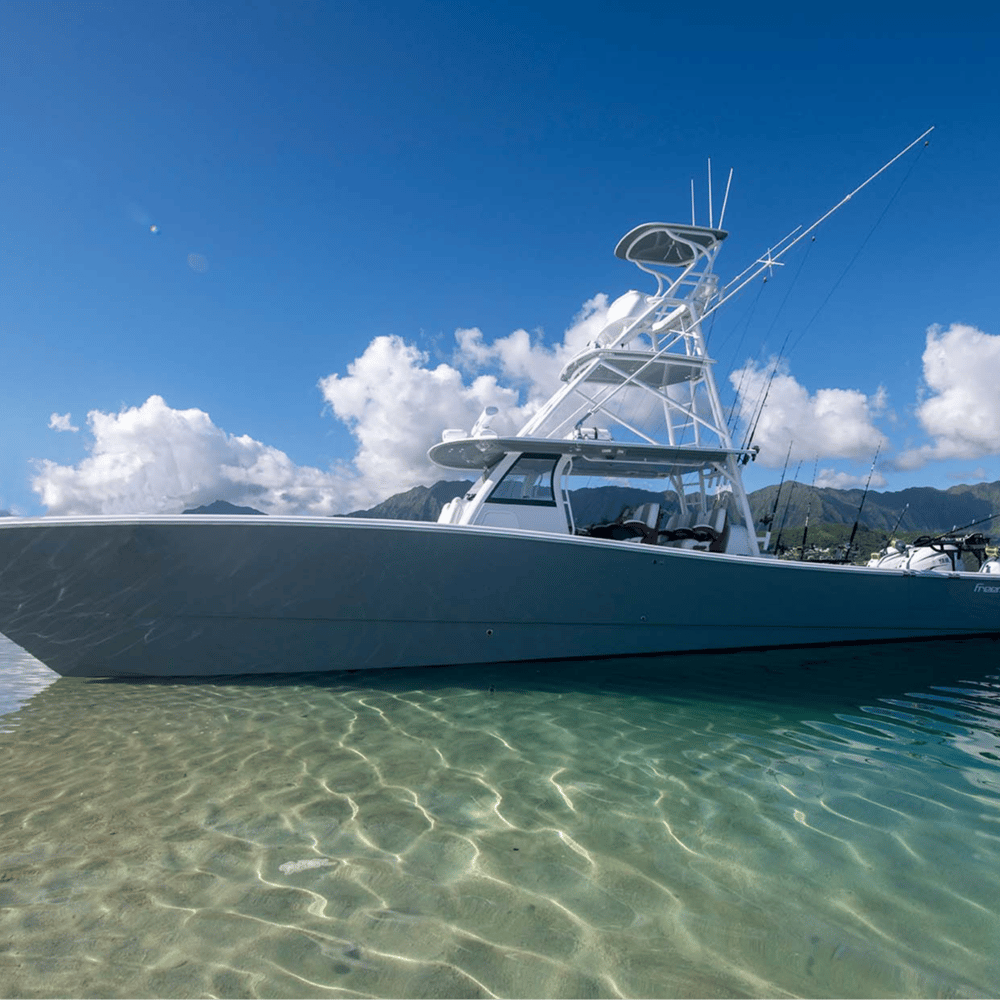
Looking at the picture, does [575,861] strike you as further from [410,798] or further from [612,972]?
[410,798]

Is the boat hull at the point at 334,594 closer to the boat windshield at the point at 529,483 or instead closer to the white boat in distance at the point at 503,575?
the white boat in distance at the point at 503,575

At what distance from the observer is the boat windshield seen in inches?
320

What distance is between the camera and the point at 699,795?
11.3 feet

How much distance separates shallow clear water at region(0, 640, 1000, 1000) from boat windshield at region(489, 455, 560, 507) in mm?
3235

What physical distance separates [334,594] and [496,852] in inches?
164

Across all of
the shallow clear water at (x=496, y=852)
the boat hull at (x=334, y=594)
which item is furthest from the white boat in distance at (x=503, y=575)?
the shallow clear water at (x=496, y=852)

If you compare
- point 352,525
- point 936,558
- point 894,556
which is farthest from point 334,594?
point 894,556

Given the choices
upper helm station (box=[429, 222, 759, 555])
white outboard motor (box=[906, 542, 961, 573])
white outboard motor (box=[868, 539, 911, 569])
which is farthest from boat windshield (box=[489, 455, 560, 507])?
white outboard motor (box=[906, 542, 961, 573])

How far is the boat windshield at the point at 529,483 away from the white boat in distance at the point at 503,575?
0.03m

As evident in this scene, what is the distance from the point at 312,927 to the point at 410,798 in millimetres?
1219

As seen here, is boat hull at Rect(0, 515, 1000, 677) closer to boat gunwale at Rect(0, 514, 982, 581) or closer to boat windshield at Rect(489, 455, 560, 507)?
boat gunwale at Rect(0, 514, 982, 581)

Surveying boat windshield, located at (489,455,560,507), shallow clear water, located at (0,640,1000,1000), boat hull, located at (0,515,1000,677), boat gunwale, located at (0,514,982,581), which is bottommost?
shallow clear water, located at (0,640,1000,1000)

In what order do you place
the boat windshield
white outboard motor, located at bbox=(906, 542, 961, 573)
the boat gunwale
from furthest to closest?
white outboard motor, located at bbox=(906, 542, 961, 573)
the boat windshield
the boat gunwale

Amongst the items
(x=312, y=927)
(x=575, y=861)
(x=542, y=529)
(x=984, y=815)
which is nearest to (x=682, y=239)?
(x=542, y=529)
